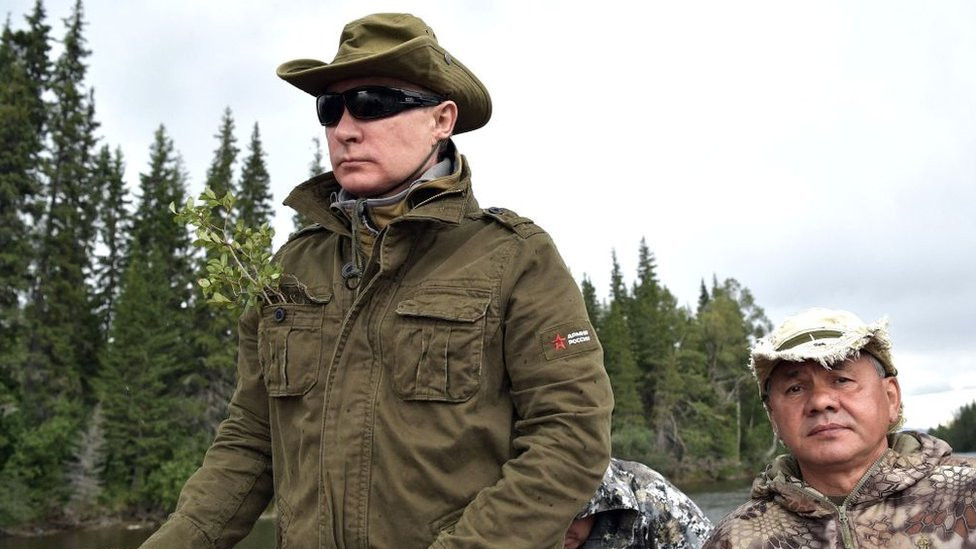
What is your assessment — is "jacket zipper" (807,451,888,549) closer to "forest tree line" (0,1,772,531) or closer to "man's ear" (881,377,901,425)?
"man's ear" (881,377,901,425)

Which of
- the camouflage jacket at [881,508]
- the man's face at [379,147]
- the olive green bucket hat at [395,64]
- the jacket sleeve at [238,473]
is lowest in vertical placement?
the camouflage jacket at [881,508]

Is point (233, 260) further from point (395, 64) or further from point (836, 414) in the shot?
point (836, 414)

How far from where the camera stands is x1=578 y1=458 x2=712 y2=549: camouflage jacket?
4.03 metres

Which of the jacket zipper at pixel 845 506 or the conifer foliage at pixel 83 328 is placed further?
the conifer foliage at pixel 83 328

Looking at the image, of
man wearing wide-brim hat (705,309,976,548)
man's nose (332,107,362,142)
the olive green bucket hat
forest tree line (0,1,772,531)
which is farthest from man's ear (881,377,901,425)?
forest tree line (0,1,772,531)

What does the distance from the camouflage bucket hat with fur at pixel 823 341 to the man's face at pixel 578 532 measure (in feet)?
4.22

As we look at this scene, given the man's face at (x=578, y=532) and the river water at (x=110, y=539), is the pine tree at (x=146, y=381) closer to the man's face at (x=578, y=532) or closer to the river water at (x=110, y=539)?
the river water at (x=110, y=539)

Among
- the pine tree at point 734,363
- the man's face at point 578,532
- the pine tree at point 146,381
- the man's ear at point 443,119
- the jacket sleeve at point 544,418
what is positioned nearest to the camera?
the jacket sleeve at point 544,418

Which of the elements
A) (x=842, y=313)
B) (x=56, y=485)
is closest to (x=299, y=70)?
(x=842, y=313)

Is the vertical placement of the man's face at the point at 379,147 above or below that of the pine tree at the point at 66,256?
below

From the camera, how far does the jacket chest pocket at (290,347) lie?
2656 mm

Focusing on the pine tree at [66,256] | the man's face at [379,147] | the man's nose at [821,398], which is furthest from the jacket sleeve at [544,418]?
the pine tree at [66,256]

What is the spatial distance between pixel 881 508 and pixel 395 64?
221cm

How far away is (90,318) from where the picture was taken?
44.0 m
